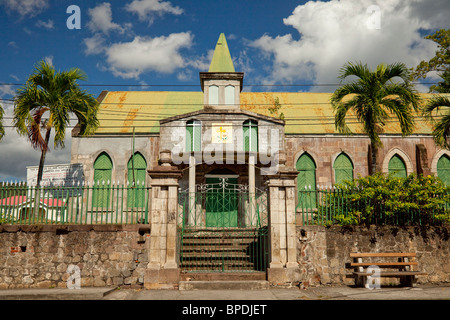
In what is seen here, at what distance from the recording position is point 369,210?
1140 cm

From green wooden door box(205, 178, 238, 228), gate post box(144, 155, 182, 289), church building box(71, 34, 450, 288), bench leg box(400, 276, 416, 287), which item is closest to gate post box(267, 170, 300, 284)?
green wooden door box(205, 178, 238, 228)

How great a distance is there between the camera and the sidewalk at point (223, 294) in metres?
9.16

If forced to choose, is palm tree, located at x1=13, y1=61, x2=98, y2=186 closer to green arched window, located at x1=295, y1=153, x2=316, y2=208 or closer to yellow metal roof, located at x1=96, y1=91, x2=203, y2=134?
yellow metal roof, located at x1=96, y1=91, x2=203, y2=134

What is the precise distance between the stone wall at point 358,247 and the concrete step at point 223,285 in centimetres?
143

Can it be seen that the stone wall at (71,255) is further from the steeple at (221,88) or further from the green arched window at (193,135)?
the steeple at (221,88)

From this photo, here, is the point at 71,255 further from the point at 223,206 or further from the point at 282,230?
the point at 282,230

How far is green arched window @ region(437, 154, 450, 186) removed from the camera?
21859mm

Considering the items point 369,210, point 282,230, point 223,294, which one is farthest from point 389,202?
point 223,294

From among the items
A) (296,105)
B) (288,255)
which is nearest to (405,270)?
(288,255)

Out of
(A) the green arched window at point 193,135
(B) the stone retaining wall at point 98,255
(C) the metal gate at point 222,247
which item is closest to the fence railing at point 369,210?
(B) the stone retaining wall at point 98,255

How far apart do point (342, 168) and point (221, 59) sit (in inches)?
375

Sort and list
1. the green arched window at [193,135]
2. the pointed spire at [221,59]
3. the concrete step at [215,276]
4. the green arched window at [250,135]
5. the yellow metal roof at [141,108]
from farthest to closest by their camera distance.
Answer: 1. the yellow metal roof at [141,108]
2. the pointed spire at [221,59]
3. the green arched window at [250,135]
4. the green arched window at [193,135]
5. the concrete step at [215,276]

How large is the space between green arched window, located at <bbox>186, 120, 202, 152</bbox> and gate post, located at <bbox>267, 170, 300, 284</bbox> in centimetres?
810

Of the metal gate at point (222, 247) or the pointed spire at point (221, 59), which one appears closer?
the metal gate at point (222, 247)
